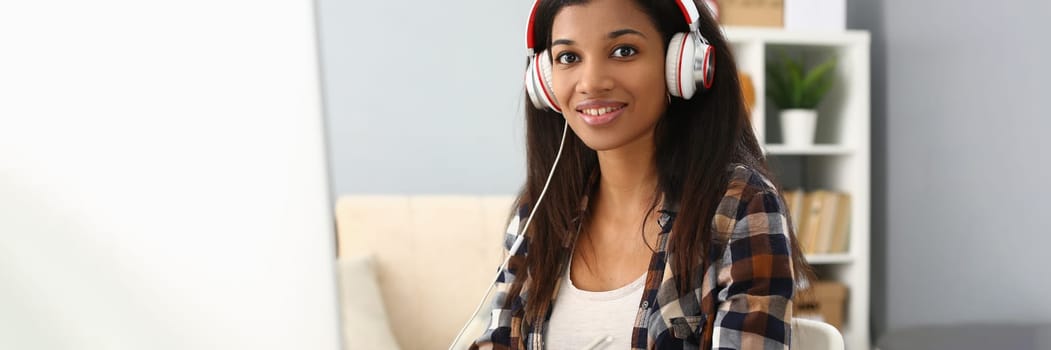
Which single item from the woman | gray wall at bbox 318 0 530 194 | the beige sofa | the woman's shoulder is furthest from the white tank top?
gray wall at bbox 318 0 530 194

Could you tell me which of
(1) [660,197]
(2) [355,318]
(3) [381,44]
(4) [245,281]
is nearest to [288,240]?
(4) [245,281]

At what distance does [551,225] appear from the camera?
934mm

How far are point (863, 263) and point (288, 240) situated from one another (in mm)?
2240

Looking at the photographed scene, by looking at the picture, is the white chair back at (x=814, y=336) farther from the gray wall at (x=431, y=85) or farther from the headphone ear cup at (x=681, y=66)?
the gray wall at (x=431, y=85)

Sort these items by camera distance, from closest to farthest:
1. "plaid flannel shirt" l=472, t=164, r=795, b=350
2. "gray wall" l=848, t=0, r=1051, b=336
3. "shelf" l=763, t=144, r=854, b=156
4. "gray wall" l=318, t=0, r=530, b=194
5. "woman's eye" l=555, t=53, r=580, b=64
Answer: "plaid flannel shirt" l=472, t=164, r=795, b=350 < "woman's eye" l=555, t=53, r=580, b=64 < "gray wall" l=848, t=0, r=1051, b=336 < "gray wall" l=318, t=0, r=530, b=194 < "shelf" l=763, t=144, r=854, b=156

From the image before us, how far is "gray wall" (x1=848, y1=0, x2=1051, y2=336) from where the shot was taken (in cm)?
183

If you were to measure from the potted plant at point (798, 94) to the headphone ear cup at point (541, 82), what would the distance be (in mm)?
1483

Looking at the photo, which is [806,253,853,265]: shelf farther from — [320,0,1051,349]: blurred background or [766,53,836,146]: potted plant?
[766,53,836,146]: potted plant

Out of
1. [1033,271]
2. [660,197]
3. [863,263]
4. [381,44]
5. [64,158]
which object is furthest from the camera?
[863,263]

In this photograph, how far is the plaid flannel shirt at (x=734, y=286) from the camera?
2.36 ft

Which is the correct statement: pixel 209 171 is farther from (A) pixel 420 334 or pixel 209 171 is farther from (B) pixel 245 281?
(A) pixel 420 334

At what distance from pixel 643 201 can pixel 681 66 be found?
176mm

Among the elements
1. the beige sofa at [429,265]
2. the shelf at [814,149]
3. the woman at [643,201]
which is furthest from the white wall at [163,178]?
the shelf at [814,149]

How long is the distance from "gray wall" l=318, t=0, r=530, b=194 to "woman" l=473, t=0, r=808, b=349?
1.11 meters
